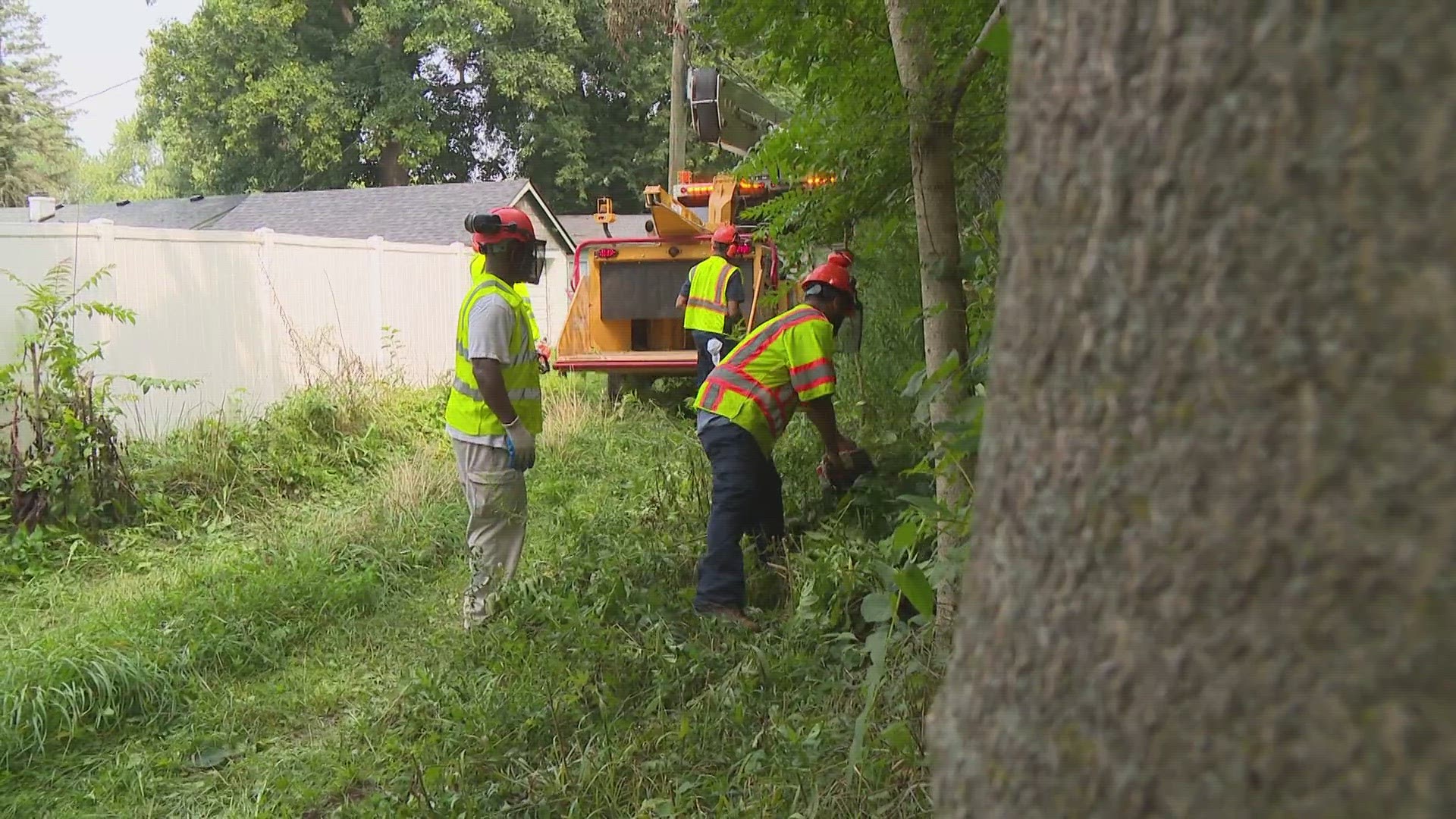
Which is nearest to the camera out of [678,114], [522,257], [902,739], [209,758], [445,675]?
[902,739]

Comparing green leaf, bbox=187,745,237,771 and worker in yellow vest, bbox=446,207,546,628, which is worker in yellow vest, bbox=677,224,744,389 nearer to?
worker in yellow vest, bbox=446,207,546,628

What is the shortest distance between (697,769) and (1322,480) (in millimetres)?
2605

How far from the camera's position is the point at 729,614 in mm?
4152

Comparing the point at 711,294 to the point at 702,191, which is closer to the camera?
the point at 711,294

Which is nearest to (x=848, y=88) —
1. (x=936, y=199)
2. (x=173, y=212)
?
(x=936, y=199)

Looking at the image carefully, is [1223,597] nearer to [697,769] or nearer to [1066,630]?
[1066,630]

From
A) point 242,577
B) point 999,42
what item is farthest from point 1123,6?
point 242,577

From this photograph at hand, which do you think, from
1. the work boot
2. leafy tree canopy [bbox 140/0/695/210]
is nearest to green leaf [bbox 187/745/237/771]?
the work boot

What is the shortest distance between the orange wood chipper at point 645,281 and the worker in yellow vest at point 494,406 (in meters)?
4.71

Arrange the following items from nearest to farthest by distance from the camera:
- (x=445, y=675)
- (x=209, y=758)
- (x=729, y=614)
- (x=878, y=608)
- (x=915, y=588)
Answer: (x=915, y=588)
(x=878, y=608)
(x=209, y=758)
(x=445, y=675)
(x=729, y=614)

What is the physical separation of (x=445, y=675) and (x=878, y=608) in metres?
1.98

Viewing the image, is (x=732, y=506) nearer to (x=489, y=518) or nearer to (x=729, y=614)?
(x=729, y=614)

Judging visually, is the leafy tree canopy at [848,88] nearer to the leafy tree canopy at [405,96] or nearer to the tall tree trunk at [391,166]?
the leafy tree canopy at [405,96]

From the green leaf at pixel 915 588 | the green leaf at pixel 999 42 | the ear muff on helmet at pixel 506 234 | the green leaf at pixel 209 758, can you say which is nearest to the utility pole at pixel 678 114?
the ear muff on helmet at pixel 506 234
